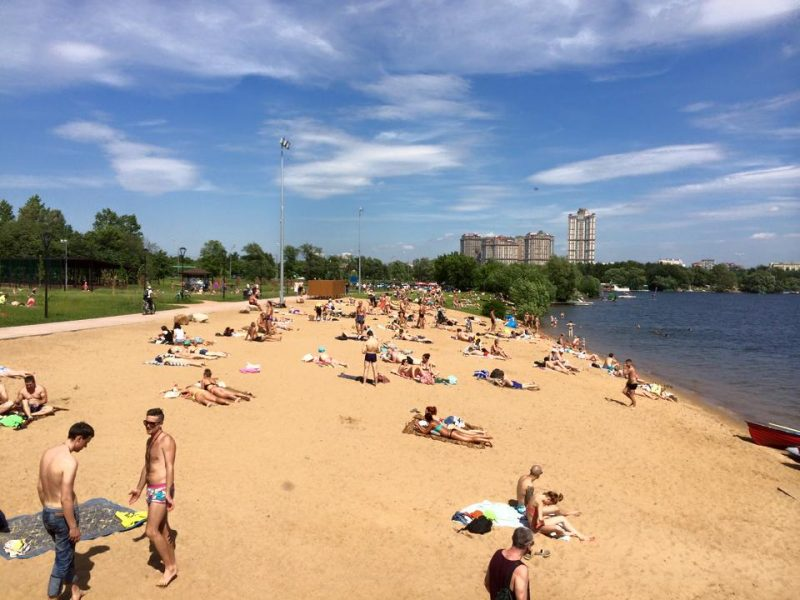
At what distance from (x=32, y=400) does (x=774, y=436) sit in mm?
16342

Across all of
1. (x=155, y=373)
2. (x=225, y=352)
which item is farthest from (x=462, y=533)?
(x=225, y=352)

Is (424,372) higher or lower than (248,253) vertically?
lower

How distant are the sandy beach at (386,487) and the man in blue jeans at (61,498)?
621 millimetres

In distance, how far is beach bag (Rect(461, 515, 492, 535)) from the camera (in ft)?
22.0

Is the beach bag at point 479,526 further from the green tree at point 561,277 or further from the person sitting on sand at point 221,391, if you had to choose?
the green tree at point 561,277

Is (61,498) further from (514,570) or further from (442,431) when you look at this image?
(442,431)

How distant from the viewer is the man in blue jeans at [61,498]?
14.3ft

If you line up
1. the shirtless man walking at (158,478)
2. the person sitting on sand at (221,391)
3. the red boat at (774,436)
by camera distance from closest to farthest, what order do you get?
the shirtless man walking at (158,478) → the person sitting on sand at (221,391) → the red boat at (774,436)

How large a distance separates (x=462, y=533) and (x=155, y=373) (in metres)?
10.3

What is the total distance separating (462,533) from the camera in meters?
6.68

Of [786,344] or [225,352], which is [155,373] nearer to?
[225,352]

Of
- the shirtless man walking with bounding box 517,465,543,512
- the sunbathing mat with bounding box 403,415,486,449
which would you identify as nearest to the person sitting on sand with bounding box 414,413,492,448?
the sunbathing mat with bounding box 403,415,486,449

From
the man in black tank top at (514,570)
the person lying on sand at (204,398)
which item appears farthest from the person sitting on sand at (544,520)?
the person lying on sand at (204,398)

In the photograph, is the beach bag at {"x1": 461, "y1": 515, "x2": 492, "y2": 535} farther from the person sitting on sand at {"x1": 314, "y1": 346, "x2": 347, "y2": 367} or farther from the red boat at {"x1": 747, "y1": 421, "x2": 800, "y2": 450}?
the person sitting on sand at {"x1": 314, "y1": 346, "x2": 347, "y2": 367}
